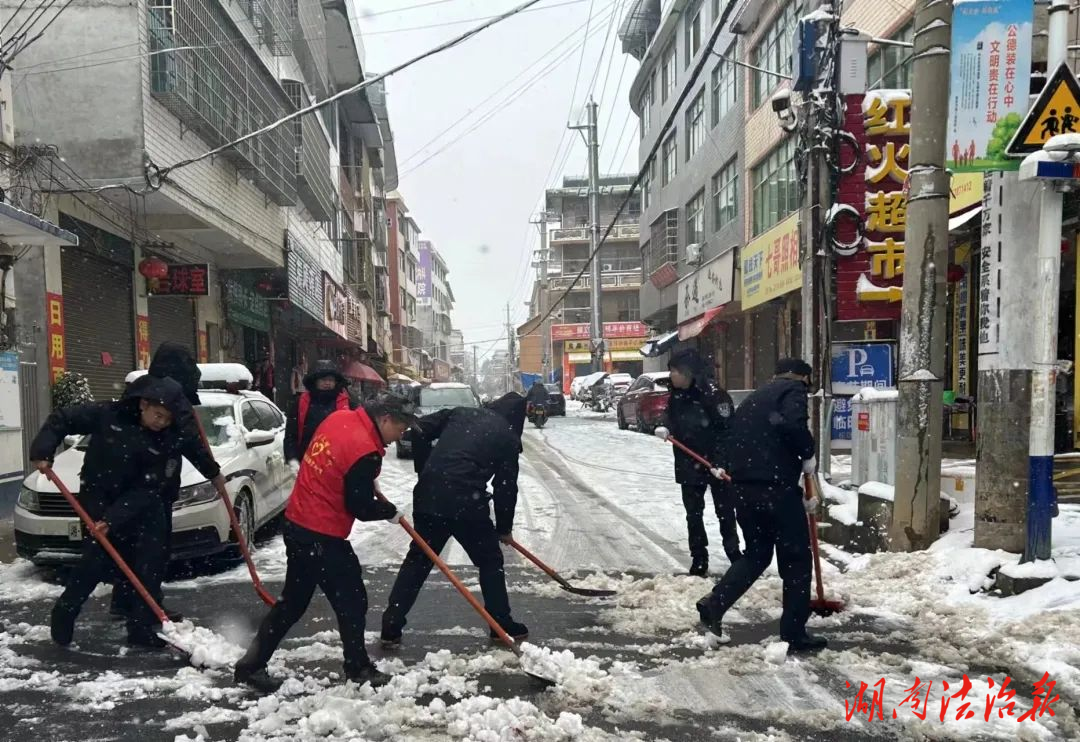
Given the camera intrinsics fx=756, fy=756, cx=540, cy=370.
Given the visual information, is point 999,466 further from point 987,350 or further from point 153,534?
point 153,534

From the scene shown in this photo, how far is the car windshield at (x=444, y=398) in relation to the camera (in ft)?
54.2

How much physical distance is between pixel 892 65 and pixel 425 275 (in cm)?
7036

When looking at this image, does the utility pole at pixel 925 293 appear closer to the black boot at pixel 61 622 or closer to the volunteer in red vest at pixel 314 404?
the volunteer in red vest at pixel 314 404

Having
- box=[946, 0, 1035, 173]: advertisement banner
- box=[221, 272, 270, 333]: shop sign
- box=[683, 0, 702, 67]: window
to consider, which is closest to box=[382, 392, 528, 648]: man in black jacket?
box=[946, 0, 1035, 173]: advertisement banner

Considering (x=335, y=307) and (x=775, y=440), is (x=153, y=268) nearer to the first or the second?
(x=775, y=440)

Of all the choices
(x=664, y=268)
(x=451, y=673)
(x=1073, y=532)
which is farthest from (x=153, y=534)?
(x=664, y=268)

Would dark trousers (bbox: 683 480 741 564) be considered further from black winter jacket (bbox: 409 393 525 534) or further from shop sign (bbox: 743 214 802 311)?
shop sign (bbox: 743 214 802 311)

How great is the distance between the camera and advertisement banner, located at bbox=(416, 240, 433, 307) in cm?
7969

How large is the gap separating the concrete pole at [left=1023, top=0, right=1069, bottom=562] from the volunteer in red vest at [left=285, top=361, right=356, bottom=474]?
504 centimetres

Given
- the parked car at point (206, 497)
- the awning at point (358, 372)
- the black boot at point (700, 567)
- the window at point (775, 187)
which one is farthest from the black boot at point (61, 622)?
the awning at point (358, 372)

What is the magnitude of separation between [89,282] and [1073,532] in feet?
40.5

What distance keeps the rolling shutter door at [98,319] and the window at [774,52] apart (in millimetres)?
13364

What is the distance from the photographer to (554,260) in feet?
195

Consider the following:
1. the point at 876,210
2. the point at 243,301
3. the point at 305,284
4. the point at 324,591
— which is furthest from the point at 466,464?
the point at 305,284
